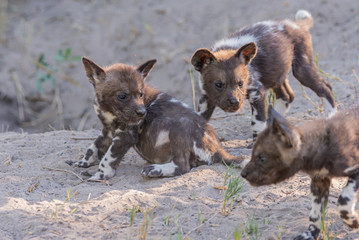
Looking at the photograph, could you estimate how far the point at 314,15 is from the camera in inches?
380

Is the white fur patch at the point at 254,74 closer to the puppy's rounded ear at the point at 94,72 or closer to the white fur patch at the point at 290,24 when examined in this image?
the white fur patch at the point at 290,24

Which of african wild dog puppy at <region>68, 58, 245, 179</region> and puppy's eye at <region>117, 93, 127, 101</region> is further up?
puppy's eye at <region>117, 93, 127, 101</region>

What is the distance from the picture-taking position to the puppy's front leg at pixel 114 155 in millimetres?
5508

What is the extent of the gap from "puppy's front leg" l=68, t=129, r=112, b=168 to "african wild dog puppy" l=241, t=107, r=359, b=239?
2.39 meters

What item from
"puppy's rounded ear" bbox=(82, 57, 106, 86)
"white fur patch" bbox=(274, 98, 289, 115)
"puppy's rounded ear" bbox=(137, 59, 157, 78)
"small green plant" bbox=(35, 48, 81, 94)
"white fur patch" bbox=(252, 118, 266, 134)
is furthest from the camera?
"small green plant" bbox=(35, 48, 81, 94)

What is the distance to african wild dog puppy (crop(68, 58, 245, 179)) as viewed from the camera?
215 inches

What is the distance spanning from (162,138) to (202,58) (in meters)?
1.14

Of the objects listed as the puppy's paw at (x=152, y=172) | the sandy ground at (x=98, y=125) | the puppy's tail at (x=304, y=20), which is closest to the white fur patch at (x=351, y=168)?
the sandy ground at (x=98, y=125)

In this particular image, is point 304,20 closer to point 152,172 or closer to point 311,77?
point 311,77

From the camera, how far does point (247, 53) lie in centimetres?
609

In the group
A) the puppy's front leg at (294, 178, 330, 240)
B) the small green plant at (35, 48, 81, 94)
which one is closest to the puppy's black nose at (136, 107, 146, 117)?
the puppy's front leg at (294, 178, 330, 240)

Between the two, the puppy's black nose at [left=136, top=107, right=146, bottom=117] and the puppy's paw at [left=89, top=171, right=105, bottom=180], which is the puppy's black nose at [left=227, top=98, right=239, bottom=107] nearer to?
the puppy's black nose at [left=136, top=107, right=146, bottom=117]

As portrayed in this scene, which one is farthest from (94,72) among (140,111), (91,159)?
(91,159)

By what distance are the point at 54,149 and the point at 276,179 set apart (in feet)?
11.1
